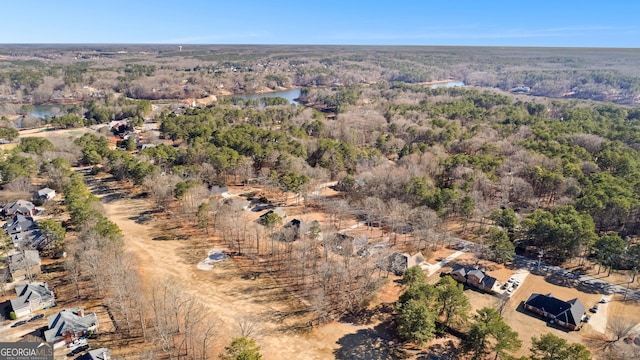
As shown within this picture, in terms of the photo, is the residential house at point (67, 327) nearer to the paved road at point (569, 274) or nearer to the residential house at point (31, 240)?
the residential house at point (31, 240)

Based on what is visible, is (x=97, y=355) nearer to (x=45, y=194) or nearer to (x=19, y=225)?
(x=19, y=225)

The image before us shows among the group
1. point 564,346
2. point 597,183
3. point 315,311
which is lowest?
point 315,311

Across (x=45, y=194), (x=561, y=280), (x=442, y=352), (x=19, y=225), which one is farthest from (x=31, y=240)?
(x=561, y=280)

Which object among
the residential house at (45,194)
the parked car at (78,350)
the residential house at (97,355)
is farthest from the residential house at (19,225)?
the residential house at (97,355)

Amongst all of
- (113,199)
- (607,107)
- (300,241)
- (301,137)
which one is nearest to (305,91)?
(301,137)

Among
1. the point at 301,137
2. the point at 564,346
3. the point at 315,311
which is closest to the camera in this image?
the point at 564,346

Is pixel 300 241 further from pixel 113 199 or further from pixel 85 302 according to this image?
pixel 113 199

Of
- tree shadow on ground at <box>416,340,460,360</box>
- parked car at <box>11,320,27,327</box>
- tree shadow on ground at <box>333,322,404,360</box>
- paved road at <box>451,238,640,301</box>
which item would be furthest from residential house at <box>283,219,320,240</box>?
parked car at <box>11,320,27,327</box>
